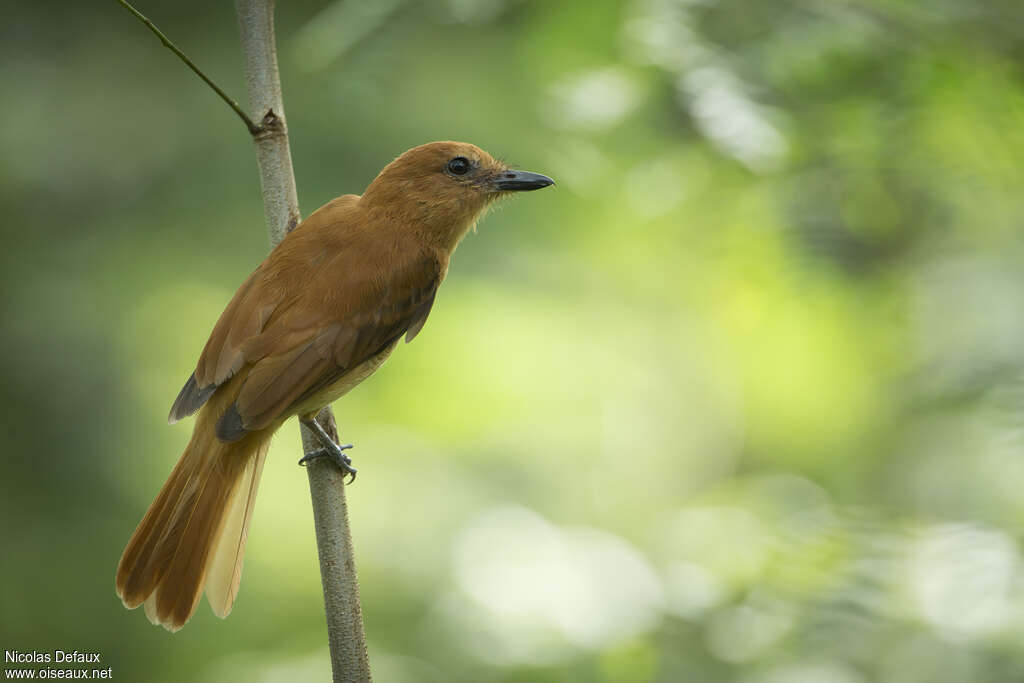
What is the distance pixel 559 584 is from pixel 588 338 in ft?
6.80

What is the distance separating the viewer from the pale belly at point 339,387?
9.19 feet

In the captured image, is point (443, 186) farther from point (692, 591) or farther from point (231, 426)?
point (692, 591)

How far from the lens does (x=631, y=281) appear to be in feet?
15.5

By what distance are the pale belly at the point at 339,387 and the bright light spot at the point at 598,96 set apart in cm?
86

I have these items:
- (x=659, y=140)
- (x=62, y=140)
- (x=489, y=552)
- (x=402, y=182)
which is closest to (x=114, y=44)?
(x=62, y=140)

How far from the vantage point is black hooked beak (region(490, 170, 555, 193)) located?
3.37 metres

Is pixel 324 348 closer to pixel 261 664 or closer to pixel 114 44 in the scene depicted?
pixel 261 664

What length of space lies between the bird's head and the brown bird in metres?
0.13

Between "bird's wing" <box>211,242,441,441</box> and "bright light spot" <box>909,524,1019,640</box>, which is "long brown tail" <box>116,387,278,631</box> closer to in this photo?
"bird's wing" <box>211,242,441,441</box>

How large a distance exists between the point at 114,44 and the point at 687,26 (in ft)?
10.5

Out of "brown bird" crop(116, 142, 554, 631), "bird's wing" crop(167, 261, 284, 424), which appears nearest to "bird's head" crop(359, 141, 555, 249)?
"brown bird" crop(116, 142, 554, 631)

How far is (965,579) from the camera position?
8.50 ft

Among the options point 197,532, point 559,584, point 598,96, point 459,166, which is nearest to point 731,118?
point 598,96

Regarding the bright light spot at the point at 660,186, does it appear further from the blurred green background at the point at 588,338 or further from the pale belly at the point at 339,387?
the pale belly at the point at 339,387
